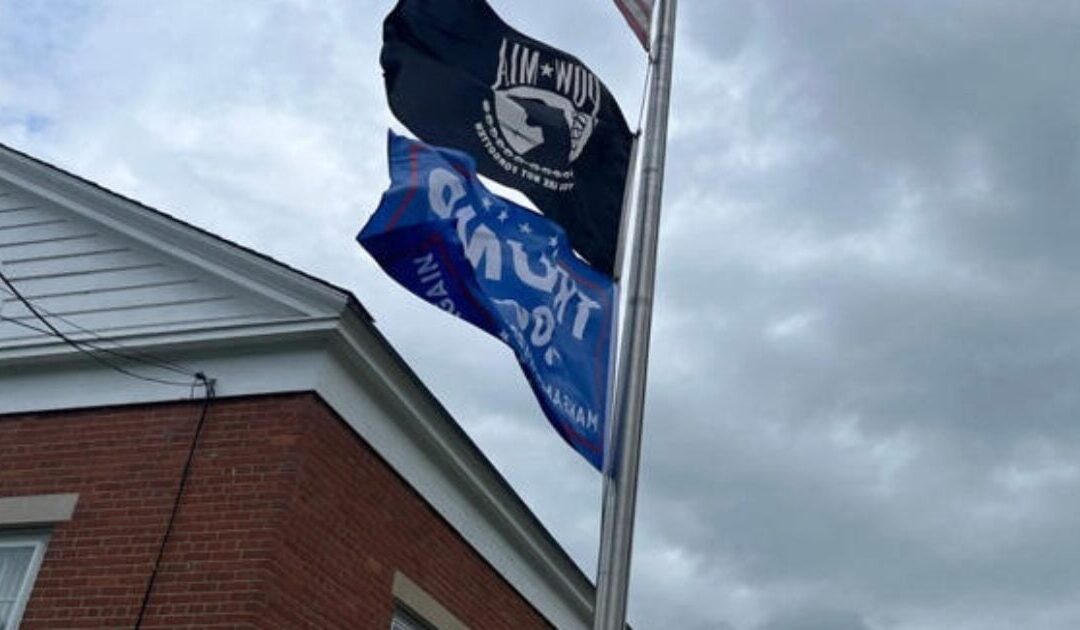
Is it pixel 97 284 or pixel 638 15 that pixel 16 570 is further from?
pixel 638 15

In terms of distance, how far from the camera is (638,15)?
712 centimetres

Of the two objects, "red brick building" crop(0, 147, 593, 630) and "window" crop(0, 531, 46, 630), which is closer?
"red brick building" crop(0, 147, 593, 630)

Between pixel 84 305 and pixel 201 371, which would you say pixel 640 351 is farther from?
pixel 84 305

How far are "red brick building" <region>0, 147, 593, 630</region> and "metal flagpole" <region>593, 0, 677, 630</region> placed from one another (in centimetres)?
279

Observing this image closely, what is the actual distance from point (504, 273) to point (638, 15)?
222cm

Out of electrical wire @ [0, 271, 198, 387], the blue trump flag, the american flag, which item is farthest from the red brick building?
the american flag

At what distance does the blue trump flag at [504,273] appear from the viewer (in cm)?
563

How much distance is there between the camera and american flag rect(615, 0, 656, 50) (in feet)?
23.2

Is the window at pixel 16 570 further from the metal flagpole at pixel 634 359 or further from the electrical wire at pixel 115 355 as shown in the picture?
the metal flagpole at pixel 634 359

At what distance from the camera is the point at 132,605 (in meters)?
7.77

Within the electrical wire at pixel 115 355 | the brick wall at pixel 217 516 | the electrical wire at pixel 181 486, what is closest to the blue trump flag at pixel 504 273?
the brick wall at pixel 217 516

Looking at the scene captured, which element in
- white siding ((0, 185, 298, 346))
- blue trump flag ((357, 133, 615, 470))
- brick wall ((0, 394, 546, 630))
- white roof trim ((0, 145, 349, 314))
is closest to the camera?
blue trump flag ((357, 133, 615, 470))

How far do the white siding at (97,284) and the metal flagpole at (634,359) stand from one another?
129 inches

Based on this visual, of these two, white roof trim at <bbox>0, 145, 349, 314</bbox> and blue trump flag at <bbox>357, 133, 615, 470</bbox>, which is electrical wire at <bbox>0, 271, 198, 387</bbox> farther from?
blue trump flag at <bbox>357, 133, 615, 470</bbox>
